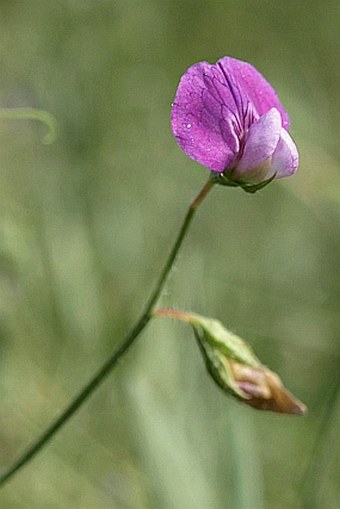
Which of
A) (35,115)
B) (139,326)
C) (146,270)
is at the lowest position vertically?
(146,270)

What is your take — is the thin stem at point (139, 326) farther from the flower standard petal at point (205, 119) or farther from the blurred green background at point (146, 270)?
the blurred green background at point (146, 270)

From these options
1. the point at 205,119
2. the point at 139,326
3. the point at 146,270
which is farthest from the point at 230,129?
the point at 146,270

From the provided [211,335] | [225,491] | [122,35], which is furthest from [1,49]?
[211,335]

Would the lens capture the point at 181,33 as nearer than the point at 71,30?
No

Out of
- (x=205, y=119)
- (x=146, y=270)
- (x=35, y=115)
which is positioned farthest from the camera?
(x=146, y=270)

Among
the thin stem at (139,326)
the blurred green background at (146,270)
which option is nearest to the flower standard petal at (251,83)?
the thin stem at (139,326)

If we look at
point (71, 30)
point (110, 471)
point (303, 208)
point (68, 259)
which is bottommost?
point (110, 471)

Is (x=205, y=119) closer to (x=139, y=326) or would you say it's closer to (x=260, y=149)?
(x=260, y=149)

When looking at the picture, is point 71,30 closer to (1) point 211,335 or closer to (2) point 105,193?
(2) point 105,193
